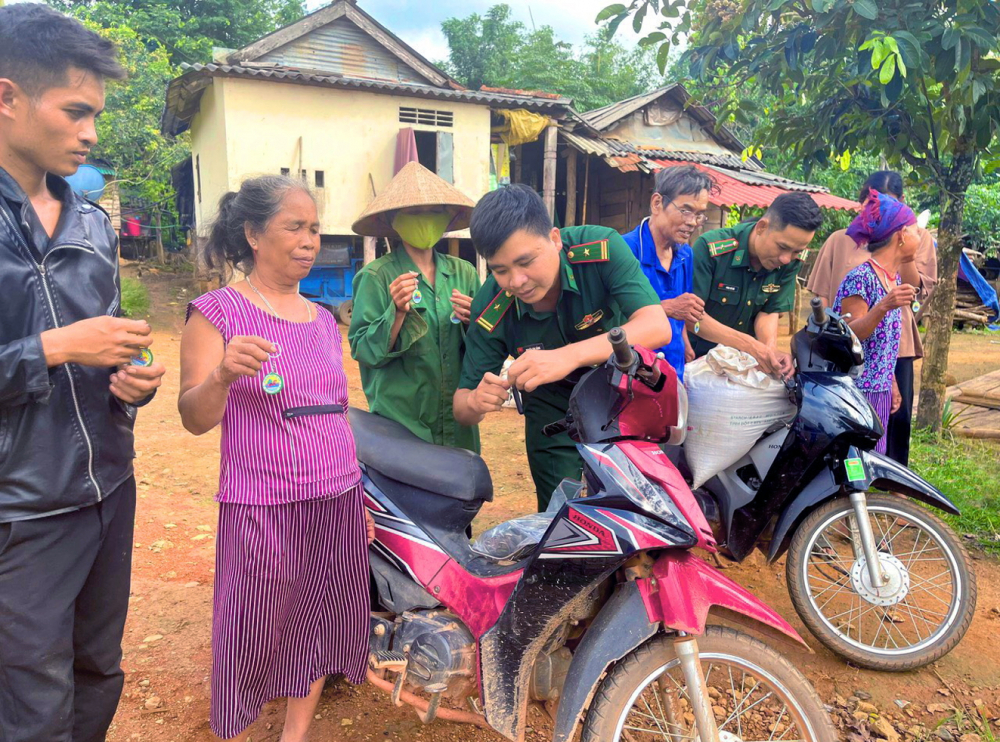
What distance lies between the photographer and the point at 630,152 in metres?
12.8

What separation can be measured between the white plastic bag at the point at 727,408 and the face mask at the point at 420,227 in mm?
1146

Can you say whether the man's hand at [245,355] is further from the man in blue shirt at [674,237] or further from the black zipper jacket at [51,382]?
the man in blue shirt at [674,237]

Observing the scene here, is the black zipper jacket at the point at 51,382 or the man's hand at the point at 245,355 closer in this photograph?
the black zipper jacket at the point at 51,382

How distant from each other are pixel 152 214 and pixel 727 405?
1984 cm

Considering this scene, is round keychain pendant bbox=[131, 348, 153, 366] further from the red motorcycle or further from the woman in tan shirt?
the woman in tan shirt

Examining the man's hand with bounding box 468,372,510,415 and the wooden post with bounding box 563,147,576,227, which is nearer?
the man's hand with bounding box 468,372,510,415

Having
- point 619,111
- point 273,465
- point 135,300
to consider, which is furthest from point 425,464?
point 619,111

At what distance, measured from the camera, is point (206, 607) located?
3.25 m

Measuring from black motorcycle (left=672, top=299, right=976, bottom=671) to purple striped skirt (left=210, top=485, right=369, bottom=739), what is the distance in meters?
1.43

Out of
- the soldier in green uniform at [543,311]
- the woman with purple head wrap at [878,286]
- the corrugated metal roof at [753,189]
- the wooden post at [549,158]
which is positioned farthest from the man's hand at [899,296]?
the wooden post at [549,158]

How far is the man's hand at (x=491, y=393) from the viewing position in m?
1.99

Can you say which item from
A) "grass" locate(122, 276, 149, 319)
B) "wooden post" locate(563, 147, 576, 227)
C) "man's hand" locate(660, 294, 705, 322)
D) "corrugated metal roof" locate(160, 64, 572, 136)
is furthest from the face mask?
"wooden post" locate(563, 147, 576, 227)

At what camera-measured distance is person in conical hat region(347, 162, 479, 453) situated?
261 centimetres

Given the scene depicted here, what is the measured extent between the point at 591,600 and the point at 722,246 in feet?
6.95
